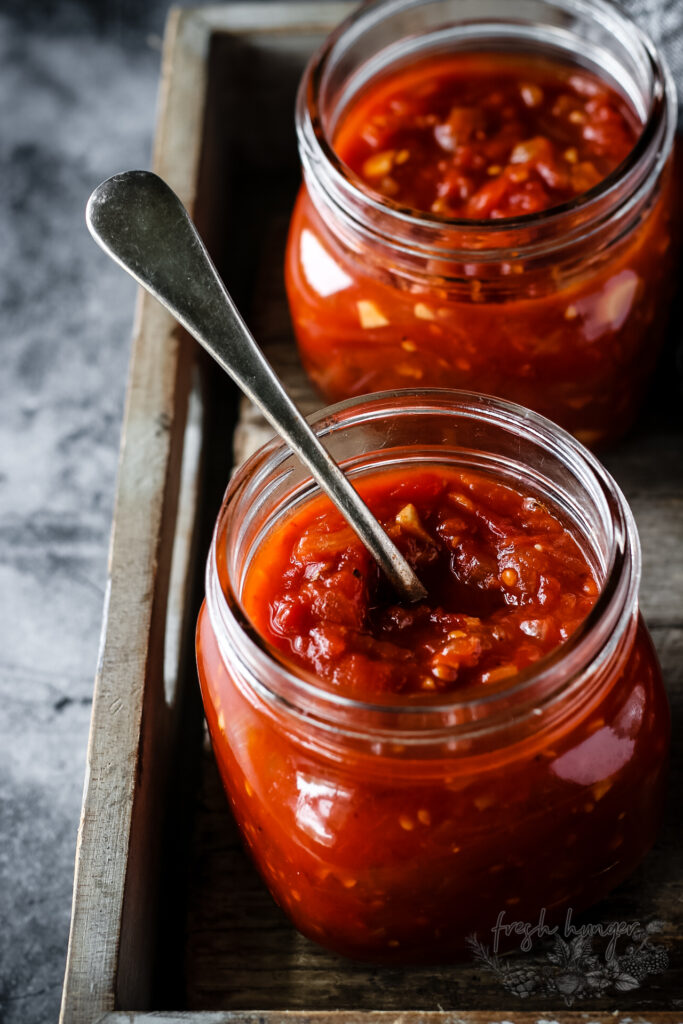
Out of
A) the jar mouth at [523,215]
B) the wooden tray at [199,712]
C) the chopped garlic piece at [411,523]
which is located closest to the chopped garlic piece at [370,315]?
the jar mouth at [523,215]

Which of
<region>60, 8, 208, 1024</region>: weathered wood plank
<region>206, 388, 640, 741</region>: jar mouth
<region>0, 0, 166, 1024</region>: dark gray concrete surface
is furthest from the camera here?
<region>0, 0, 166, 1024</region>: dark gray concrete surface

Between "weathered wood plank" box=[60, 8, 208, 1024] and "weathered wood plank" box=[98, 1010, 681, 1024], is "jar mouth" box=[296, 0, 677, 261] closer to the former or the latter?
"weathered wood plank" box=[60, 8, 208, 1024]

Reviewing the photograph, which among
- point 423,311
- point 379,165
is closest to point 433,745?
point 423,311

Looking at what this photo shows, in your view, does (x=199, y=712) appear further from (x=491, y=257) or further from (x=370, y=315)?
(x=491, y=257)

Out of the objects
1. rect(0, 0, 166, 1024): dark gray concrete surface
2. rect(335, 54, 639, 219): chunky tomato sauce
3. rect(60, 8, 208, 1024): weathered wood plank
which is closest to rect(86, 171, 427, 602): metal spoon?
rect(60, 8, 208, 1024): weathered wood plank

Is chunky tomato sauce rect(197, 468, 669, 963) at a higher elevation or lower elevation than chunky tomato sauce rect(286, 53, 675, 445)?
lower

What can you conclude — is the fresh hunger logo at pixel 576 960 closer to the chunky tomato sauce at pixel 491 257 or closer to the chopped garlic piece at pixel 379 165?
the chunky tomato sauce at pixel 491 257
